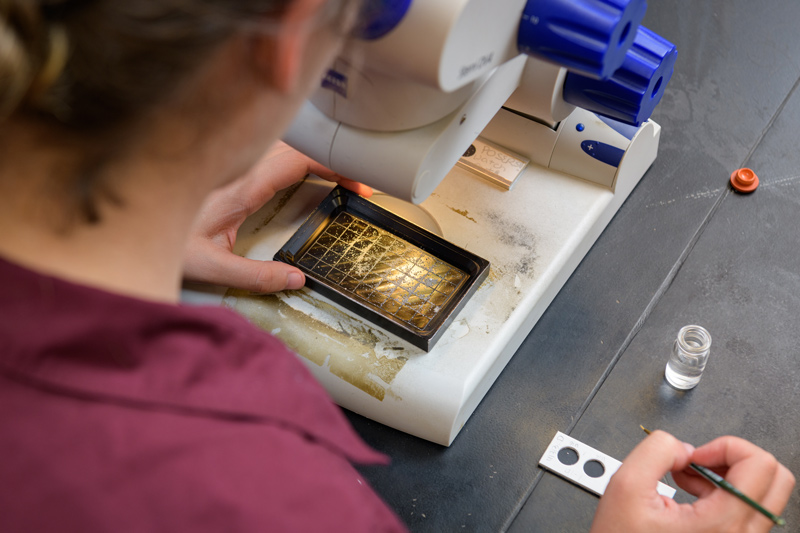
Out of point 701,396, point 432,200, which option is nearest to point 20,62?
point 432,200

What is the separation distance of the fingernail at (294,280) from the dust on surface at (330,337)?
0.03 metres

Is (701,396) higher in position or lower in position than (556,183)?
lower

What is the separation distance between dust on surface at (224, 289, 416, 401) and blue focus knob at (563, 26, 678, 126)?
0.42 m

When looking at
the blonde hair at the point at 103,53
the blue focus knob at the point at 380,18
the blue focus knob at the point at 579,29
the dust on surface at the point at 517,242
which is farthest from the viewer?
the dust on surface at the point at 517,242

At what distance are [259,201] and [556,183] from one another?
49cm

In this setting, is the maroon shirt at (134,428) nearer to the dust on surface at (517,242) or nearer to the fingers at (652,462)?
the fingers at (652,462)

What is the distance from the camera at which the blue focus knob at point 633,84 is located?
85 centimetres

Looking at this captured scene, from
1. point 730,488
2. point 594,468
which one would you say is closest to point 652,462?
point 730,488

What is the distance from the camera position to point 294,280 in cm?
101

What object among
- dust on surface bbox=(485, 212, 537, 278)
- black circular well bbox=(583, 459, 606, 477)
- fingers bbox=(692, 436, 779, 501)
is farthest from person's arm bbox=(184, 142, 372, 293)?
fingers bbox=(692, 436, 779, 501)

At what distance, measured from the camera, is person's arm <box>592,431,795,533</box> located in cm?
70

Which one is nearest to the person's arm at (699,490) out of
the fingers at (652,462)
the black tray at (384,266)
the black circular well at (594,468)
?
the fingers at (652,462)

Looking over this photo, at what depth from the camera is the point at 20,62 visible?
0.33 metres

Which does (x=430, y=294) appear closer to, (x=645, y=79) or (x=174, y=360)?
(x=645, y=79)
